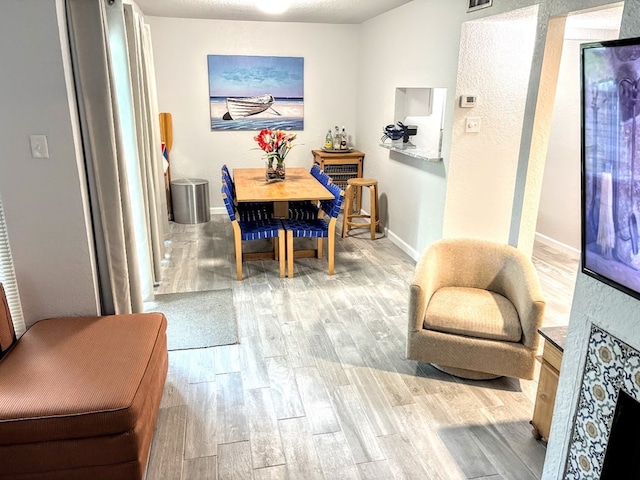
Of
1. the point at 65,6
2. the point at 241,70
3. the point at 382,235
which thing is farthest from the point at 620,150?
the point at 241,70

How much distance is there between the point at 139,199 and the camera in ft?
11.3

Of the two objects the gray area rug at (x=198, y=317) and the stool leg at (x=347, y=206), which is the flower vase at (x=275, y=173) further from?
the gray area rug at (x=198, y=317)

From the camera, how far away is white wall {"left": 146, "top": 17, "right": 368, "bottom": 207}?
5707 mm

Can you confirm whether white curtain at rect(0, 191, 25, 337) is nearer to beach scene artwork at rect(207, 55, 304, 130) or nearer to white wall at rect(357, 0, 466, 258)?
white wall at rect(357, 0, 466, 258)

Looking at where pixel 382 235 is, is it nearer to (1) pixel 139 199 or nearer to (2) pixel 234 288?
(2) pixel 234 288

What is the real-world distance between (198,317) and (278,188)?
1.53 metres

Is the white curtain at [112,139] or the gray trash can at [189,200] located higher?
the white curtain at [112,139]

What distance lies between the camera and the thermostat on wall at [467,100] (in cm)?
359

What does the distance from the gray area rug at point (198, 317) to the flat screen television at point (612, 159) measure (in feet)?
7.43

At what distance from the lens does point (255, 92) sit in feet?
19.7

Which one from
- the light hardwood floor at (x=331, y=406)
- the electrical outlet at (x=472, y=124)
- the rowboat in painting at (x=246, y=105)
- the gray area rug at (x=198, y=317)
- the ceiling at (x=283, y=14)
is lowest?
the light hardwood floor at (x=331, y=406)

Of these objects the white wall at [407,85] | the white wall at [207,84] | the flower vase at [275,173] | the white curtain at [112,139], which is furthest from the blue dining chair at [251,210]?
the white wall at [207,84]

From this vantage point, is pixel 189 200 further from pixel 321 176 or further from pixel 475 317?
pixel 475 317

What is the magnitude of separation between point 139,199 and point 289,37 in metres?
3.50
